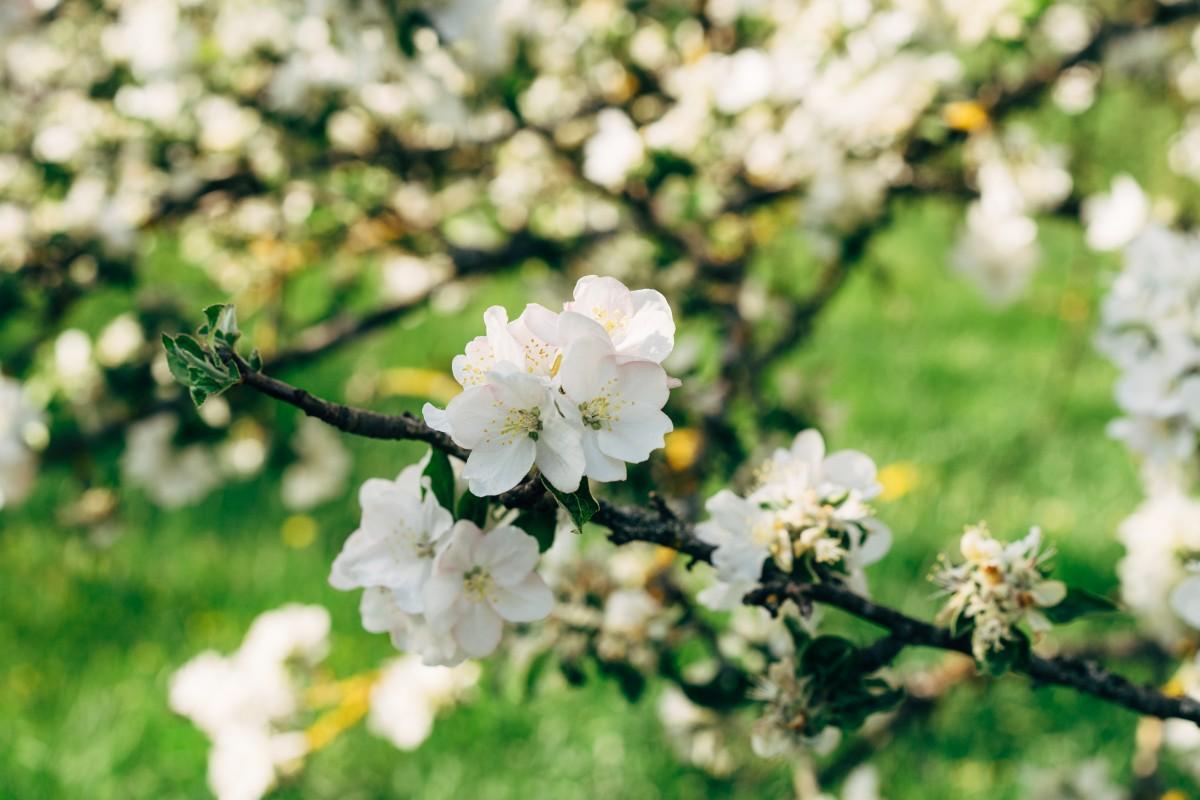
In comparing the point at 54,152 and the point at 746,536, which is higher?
the point at 746,536

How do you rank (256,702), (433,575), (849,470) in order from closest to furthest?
(433,575) < (849,470) < (256,702)

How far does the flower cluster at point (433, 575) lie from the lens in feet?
2.77

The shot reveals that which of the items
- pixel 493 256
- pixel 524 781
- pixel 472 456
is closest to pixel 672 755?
pixel 524 781

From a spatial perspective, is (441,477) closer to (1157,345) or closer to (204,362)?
(204,362)

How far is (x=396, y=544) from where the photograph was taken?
879mm

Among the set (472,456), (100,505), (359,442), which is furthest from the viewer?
(359,442)

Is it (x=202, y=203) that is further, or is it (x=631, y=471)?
(x=202, y=203)

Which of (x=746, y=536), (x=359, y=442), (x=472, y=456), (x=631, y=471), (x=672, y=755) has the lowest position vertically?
(x=359, y=442)

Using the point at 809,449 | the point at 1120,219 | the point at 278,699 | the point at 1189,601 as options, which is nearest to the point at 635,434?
the point at 809,449

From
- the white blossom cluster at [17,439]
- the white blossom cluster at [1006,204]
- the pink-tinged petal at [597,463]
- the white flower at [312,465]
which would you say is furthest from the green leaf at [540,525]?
the white flower at [312,465]

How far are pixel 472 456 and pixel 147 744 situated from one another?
1.60 m

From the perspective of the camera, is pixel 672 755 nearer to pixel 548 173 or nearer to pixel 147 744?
pixel 147 744

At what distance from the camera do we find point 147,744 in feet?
6.81

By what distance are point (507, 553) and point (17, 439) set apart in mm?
1147
